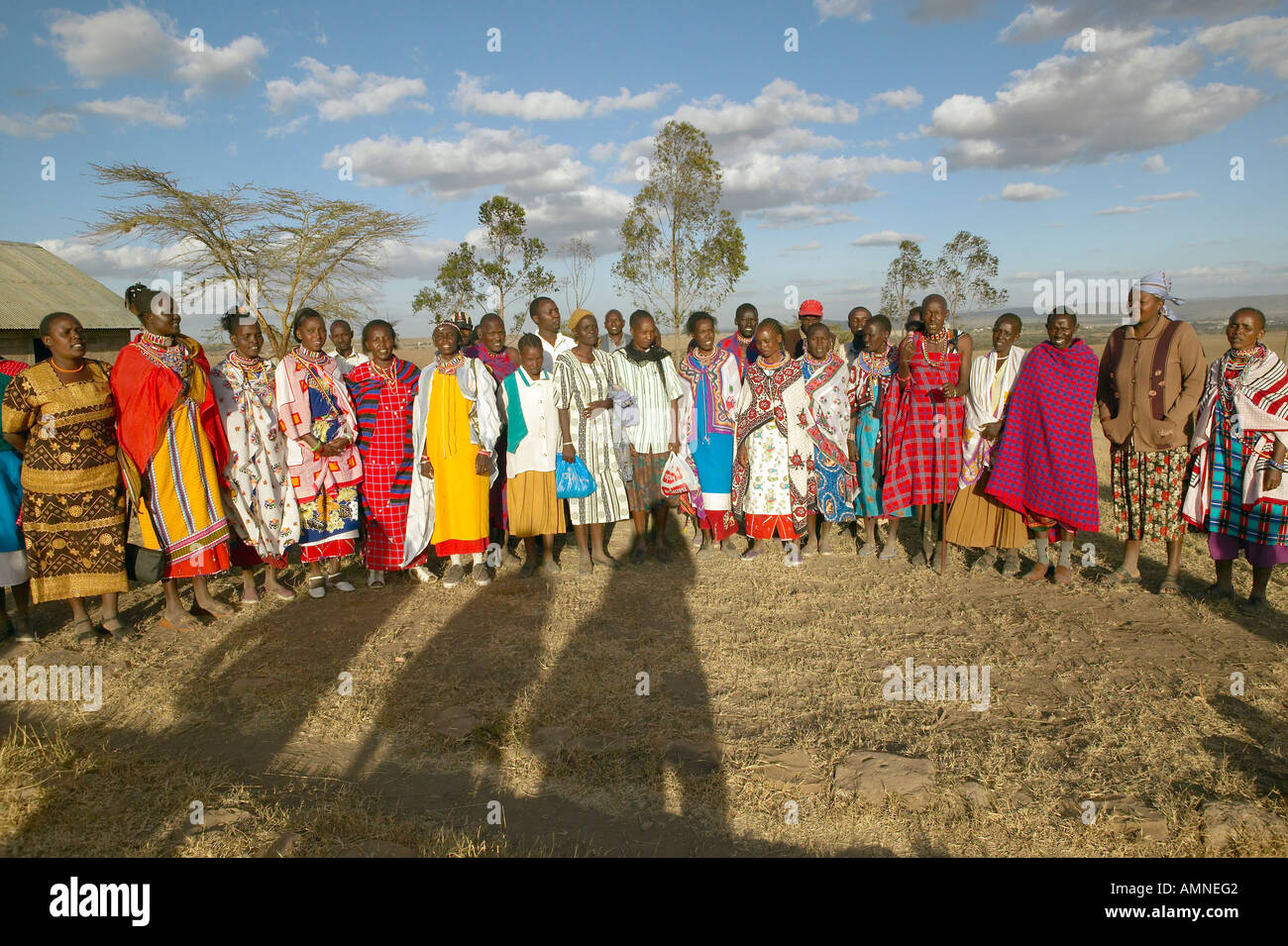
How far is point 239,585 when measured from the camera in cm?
641

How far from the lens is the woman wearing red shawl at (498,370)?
660 centimetres

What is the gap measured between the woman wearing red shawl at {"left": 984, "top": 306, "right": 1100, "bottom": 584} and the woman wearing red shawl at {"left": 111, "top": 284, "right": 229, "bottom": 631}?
616 cm

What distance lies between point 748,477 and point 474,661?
9.91ft

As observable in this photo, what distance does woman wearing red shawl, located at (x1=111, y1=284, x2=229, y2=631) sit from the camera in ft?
16.7

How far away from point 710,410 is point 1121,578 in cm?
361

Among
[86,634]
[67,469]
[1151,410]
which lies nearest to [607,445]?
[67,469]

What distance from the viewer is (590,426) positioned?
251 inches

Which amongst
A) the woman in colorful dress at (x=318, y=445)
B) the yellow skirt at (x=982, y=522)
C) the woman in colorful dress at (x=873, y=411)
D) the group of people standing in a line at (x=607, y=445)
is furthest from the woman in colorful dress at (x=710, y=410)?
the woman in colorful dress at (x=318, y=445)

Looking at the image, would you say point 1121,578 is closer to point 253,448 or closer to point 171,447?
point 253,448

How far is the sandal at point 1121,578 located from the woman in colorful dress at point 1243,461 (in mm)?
485

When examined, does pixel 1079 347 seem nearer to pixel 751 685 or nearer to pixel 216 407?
pixel 751 685

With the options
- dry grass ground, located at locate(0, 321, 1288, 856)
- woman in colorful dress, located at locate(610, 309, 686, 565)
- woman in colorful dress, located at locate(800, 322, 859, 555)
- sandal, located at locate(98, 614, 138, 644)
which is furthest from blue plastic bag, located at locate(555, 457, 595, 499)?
sandal, located at locate(98, 614, 138, 644)

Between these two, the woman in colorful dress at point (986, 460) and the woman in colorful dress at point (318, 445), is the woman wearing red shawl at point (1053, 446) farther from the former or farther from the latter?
the woman in colorful dress at point (318, 445)
